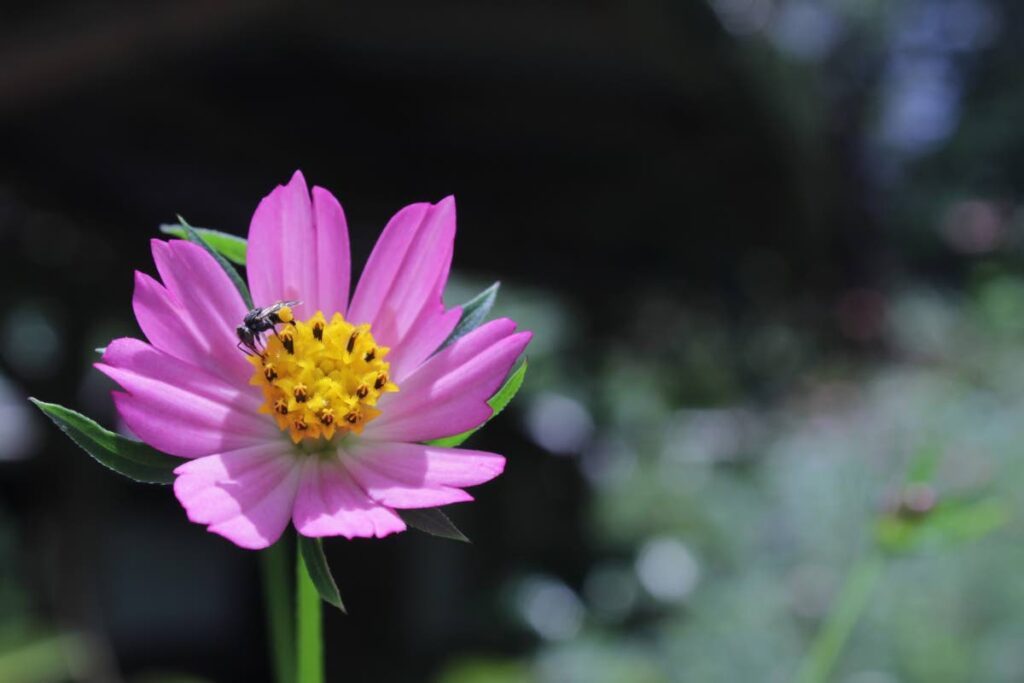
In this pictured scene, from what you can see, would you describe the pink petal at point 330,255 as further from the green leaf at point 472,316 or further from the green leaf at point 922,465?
the green leaf at point 922,465

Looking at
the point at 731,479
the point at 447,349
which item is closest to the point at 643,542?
the point at 731,479

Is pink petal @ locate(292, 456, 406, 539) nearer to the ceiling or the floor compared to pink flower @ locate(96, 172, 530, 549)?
nearer to the floor

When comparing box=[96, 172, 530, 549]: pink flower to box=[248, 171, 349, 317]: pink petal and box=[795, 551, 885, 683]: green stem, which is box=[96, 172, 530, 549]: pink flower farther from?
box=[795, 551, 885, 683]: green stem

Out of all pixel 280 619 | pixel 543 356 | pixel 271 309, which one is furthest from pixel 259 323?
pixel 543 356

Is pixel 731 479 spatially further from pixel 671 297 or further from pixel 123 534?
pixel 123 534

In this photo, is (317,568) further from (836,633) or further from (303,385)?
(836,633)

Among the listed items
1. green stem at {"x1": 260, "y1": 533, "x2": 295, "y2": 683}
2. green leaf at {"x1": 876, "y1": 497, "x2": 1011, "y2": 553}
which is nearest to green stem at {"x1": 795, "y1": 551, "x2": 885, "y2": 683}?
green leaf at {"x1": 876, "y1": 497, "x2": 1011, "y2": 553}
